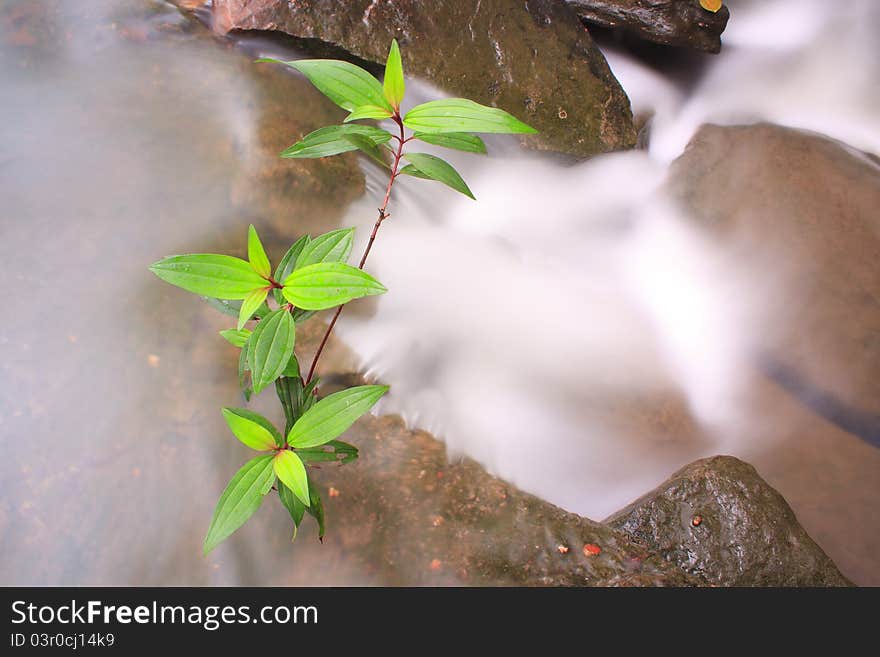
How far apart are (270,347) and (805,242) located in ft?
7.61

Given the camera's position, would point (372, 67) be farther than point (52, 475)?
Yes

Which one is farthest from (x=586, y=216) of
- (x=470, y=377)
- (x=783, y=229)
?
(x=470, y=377)

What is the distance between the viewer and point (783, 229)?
292 cm

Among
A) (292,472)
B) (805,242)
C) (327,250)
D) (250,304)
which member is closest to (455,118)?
(327,250)

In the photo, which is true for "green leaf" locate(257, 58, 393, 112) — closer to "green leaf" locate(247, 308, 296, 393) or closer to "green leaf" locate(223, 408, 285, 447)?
"green leaf" locate(247, 308, 296, 393)

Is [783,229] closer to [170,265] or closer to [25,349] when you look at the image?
[170,265]

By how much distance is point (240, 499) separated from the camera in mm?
1451

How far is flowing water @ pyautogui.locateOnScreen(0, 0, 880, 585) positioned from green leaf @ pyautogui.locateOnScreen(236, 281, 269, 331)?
2.16 feet

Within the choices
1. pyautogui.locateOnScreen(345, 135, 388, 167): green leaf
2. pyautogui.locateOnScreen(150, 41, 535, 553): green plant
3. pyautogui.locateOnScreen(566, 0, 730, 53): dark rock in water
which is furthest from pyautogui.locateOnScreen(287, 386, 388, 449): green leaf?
pyautogui.locateOnScreen(566, 0, 730, 53): dark rock in water

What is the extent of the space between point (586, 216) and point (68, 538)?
7.33 ft

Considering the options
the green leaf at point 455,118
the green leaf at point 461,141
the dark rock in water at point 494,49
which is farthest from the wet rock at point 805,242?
the green leaf at point 455,118

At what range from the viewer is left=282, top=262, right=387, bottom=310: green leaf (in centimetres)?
139

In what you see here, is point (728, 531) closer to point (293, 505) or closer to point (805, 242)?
point (293, 505)

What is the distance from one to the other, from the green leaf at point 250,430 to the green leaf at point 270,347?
8 cm
